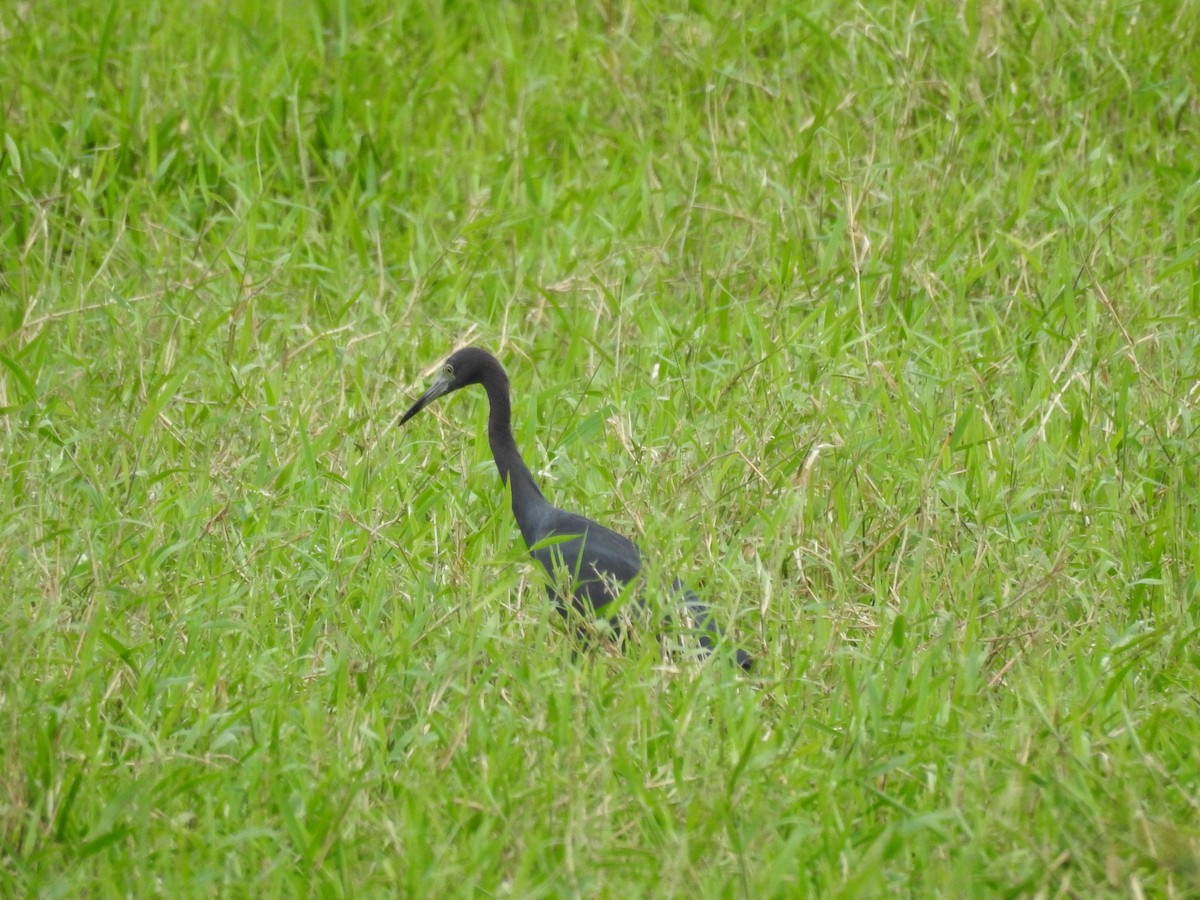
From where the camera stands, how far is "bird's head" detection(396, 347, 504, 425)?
5.12 metres

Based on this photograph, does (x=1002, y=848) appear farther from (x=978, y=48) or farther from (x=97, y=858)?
(x=978, y=48)

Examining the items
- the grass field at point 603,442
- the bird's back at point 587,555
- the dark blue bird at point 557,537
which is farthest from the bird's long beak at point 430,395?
the bird's back at point 587,555

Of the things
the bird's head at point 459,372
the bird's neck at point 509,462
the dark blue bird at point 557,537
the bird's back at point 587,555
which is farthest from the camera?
the bird's head at point 459,372

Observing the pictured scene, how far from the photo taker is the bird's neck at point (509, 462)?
4801mm

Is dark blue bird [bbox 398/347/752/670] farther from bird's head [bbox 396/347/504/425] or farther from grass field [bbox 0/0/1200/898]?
grass field [bbox 0/0/1200/898]

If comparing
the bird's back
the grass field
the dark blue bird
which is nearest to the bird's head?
the dark blue bird

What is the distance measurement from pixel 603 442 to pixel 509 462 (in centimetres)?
53

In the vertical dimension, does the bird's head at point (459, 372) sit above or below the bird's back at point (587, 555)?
above

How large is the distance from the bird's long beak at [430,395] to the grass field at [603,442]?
0.15 meters

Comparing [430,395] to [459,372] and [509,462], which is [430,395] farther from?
[509,462]

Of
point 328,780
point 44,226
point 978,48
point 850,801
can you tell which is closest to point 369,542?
point 328,780

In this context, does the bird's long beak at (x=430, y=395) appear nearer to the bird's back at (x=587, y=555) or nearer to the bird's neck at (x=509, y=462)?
the bird's neck at (x=509, y=462)

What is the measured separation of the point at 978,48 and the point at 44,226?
12.4 feet

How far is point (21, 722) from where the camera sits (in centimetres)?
352
